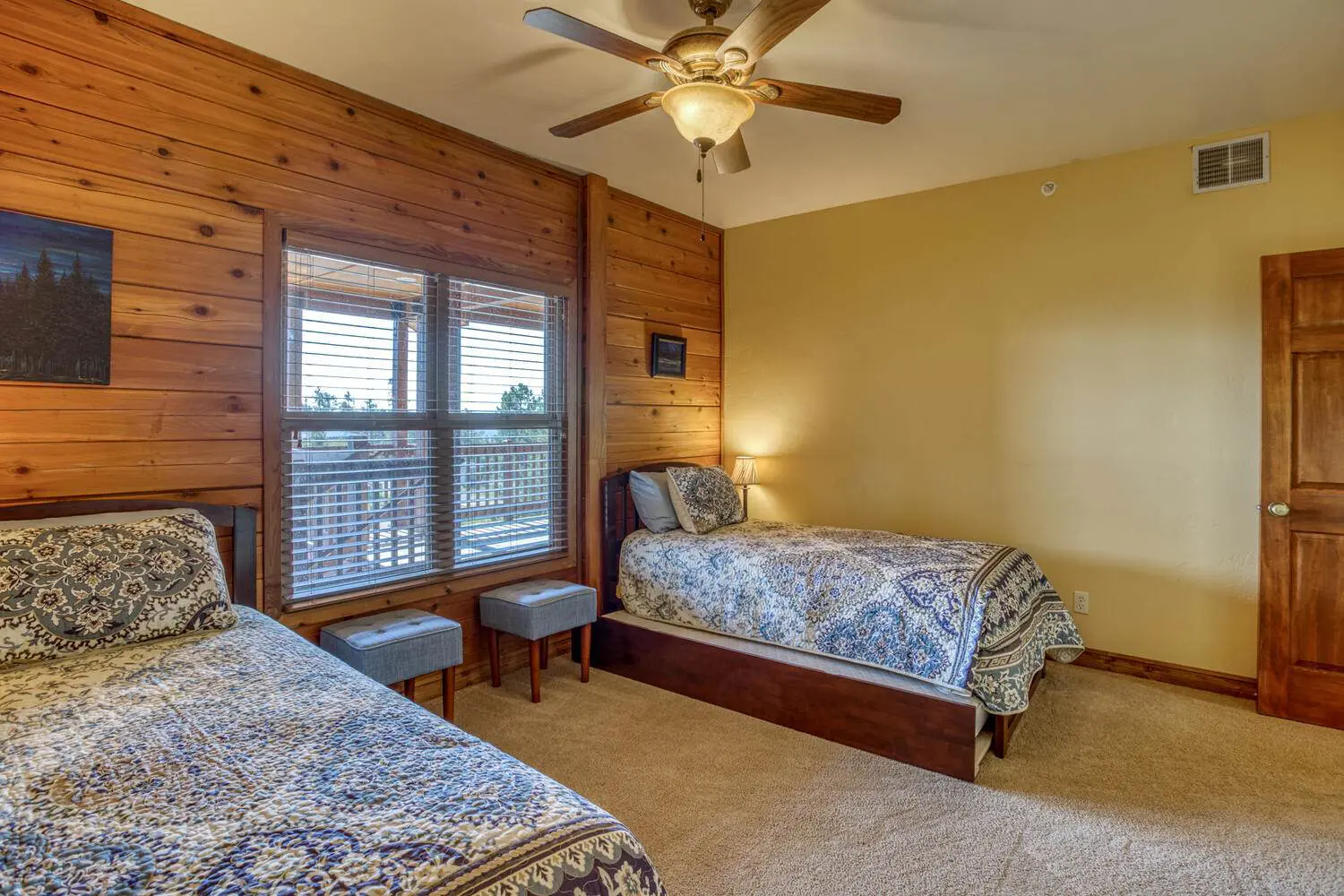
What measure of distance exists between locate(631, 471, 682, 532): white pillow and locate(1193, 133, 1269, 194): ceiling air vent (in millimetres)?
3079

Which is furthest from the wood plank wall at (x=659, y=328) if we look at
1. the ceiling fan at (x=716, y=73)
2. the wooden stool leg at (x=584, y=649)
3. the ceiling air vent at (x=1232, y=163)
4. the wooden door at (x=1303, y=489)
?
the wooden door at (x=1303, y=489)

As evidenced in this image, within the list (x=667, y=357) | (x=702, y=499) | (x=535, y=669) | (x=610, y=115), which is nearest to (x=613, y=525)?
(x=702, y=499)

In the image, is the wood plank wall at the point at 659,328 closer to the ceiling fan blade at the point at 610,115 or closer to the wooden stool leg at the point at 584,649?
the wooden stool leg at the point at 584,649

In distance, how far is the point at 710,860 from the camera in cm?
207

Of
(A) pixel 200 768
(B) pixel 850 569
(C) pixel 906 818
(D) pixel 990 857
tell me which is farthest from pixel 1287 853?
(A) pixel 200 768

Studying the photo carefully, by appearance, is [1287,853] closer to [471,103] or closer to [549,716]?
[549,716]

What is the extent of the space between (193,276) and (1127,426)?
13.9 ft

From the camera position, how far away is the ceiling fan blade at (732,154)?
2629mm

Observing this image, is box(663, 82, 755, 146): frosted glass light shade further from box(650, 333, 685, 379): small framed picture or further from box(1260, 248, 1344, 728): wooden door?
box(1260, 248, 1344, 728): wooden door

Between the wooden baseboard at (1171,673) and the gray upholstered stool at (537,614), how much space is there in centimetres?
265

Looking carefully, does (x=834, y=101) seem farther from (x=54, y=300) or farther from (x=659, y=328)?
(x=54, y=300)

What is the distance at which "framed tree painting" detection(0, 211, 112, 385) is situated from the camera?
2092 millimetres

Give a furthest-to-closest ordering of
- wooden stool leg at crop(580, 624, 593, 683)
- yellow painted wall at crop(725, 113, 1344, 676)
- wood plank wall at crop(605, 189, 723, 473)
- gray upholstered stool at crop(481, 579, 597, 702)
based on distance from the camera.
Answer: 1. wood plank wall at crop(605, 189, 723, 473)
2. wooden stool leg at crop(580, 624, 593, 683)
3. yellow painted wall at crop(725, 113, 1344, 676)
4. gray upholstered stool at crop(481, 579, 597, 702)

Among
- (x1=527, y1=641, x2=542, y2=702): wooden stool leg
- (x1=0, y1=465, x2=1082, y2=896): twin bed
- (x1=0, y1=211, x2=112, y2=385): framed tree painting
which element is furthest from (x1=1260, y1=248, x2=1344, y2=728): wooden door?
(x1=0, y1=211, x2=112, y2=385): framed tree painting
